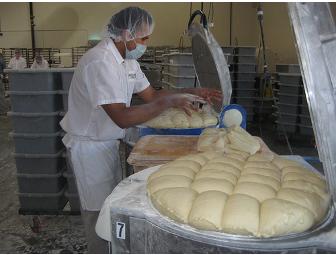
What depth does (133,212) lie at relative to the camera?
1.02 m

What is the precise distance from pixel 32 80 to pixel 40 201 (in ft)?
3.51

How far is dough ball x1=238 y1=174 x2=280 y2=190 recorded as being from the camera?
3.60 feet

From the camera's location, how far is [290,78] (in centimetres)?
611

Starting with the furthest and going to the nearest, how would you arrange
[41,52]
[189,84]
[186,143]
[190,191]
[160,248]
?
[41,52], [189,84], [186,143], [190,191], [160,248]

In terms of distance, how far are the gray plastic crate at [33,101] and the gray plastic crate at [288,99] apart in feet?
13.6

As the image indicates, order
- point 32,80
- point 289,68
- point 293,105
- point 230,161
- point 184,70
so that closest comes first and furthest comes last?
1. point 230,161
2. point 32,80
3. point 184,70
4. point 293,105
5. point 289,68

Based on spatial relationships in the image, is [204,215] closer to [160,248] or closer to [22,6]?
[160,248]

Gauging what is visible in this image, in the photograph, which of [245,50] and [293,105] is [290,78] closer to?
[293,105]

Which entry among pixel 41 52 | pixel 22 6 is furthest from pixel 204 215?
pixel 22 6

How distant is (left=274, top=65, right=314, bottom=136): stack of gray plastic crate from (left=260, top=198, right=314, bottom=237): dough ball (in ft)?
16.5

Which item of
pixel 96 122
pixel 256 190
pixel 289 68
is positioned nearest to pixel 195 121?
pixel 96 122

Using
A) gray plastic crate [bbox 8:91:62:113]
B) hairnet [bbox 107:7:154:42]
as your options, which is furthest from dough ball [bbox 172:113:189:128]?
gray plastic crate [bbox 8:91:62:113]

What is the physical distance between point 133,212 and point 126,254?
126 millimetres

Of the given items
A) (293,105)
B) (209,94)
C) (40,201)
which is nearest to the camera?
(209,94)
